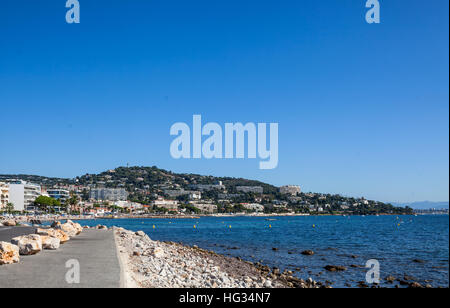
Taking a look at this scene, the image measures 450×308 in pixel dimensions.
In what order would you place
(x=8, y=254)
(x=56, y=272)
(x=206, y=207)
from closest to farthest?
(x=56, y=272) < (x=8, y=254) < (x=206, y=207)

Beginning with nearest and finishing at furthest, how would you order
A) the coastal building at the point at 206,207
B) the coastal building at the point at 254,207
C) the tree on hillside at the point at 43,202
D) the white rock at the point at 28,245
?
the white rock at the point at 28,245 → the tree on hillside at the point at 43,202 → the coastal building at the point at 206,207 → the coastal building at the point at 254,207

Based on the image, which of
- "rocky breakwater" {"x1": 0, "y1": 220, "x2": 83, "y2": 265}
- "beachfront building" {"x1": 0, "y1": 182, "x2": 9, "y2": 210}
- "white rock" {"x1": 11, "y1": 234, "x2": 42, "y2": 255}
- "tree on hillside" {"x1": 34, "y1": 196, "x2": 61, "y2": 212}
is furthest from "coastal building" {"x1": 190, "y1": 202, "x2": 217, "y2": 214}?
"white rock" {"x1": 11, "y1": 234, "x2": 42, "y2": 255}

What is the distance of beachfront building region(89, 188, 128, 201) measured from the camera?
18950 cm

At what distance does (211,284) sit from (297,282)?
547 cm

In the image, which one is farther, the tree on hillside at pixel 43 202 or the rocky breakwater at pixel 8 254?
the tree on hillside at pixel 43 202

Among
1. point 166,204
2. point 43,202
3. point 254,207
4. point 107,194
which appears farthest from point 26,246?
point 107,194

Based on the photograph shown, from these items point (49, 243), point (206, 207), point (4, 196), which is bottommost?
point (206, 207)

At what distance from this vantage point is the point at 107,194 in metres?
190

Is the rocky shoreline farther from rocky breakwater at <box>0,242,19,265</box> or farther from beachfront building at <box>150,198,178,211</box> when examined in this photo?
beachfront building at <box>150,198,178,211</box>

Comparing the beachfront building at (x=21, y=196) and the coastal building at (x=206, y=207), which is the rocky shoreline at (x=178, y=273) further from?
the coastal building at (x=206, y=207)

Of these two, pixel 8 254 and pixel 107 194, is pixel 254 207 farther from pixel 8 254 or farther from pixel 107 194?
pixel 8 254

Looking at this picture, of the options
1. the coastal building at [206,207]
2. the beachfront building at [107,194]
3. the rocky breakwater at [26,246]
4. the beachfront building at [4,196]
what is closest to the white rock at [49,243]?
the rocky breakwater at [26,246]

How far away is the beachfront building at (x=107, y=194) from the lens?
622ft
